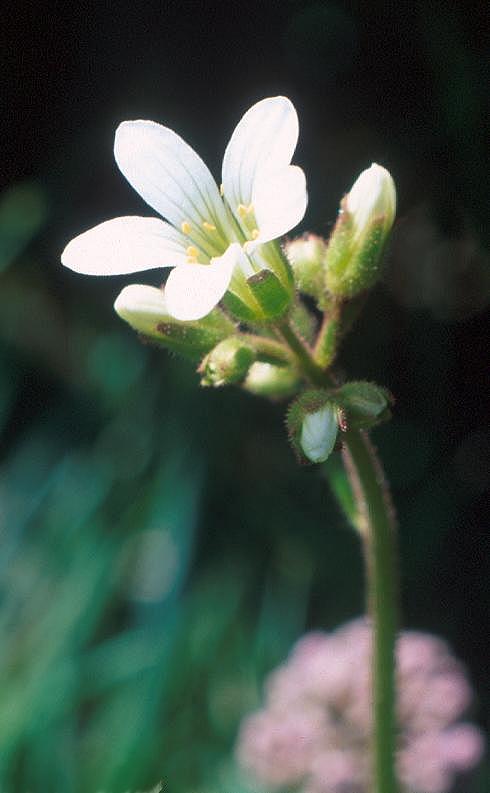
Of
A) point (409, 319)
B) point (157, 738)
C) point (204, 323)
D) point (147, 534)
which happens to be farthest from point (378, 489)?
point (409, 319)

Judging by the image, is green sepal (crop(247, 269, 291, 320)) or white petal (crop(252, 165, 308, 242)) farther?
green sepal (crop(247, 269, 291, 320))

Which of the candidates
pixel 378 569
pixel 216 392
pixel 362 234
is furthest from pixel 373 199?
pixel 216 392

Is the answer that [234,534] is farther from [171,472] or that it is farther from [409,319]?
[409,319]

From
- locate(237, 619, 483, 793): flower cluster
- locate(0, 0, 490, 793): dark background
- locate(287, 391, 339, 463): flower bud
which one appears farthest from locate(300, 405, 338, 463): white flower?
locate(0, 0, 490, 793): dark background

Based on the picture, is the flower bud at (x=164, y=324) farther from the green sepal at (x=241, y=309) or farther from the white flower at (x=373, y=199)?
the white flower at (x=373, y=199)

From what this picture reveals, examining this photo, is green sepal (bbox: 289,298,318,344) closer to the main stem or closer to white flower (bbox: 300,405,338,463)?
the main stem

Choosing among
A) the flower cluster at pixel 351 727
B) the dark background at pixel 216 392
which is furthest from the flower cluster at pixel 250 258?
the dark background at pixel 216 392
